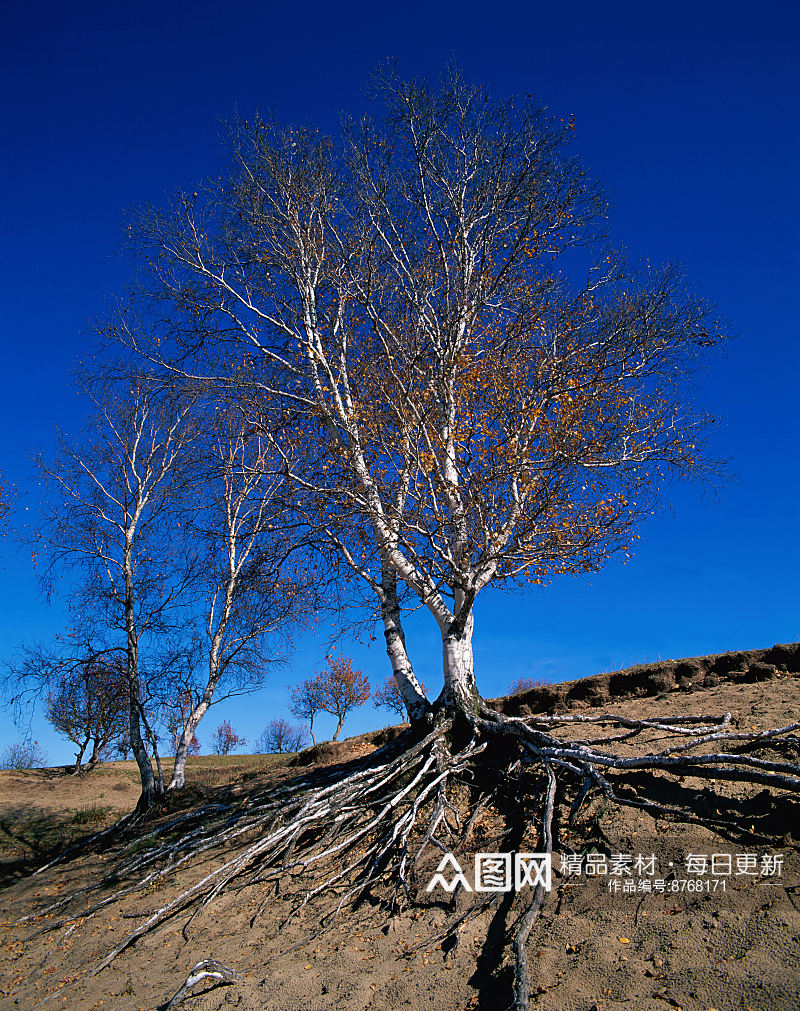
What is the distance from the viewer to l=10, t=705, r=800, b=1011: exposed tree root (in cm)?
657

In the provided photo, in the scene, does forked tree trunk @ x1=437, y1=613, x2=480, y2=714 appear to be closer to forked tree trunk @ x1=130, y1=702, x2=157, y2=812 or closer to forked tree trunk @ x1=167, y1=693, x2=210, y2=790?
forked tree trunk @ x1=167, y1=693, x2=210, y2=790

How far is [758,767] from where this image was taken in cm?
616

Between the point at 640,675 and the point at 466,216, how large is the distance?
915 cm

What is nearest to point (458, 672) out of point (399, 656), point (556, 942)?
point (399, 656)

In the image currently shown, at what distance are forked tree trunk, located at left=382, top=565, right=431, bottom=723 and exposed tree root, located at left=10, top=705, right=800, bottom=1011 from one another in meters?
0.53

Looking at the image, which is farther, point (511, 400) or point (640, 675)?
point (640, 675)

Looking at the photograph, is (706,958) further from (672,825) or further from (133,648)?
(133,648)

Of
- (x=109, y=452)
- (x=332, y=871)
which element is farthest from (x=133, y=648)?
(x=332, y=871)
